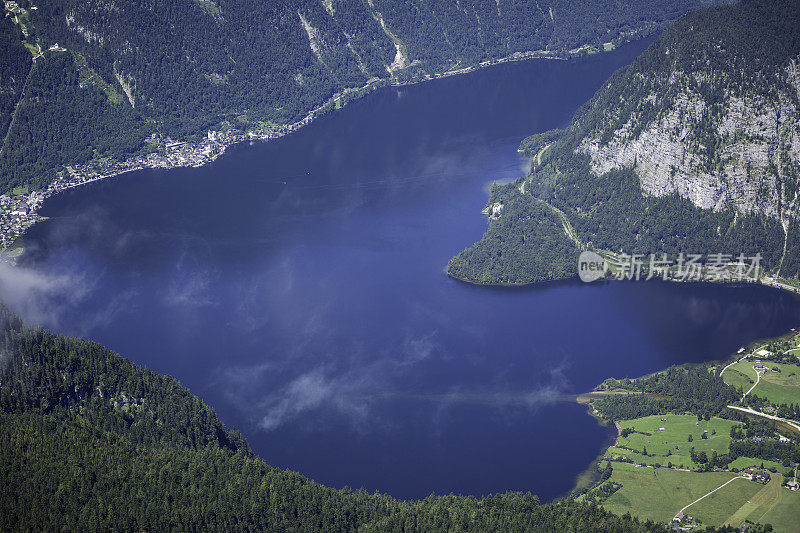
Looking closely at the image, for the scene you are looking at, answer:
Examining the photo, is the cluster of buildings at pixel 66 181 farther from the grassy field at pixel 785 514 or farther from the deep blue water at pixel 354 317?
the grassy field at pixel 785 514

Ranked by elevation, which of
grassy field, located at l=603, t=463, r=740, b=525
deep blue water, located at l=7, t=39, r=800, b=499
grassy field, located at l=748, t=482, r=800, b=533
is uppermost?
deep blue water, located at l=7, t=39, r=800, b=499

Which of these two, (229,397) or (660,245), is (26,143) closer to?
(229,397)

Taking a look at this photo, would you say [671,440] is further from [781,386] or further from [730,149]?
[730,149]

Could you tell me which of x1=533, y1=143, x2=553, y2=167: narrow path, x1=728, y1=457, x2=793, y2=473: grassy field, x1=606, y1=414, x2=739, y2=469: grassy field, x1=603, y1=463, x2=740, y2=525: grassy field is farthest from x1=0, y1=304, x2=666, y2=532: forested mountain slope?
x1=533, y1=143, x2=553, y2=167: narrow path

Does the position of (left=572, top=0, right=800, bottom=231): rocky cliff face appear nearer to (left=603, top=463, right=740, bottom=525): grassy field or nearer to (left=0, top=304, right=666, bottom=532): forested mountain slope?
(left=603, top=463, right=740, bottom=525): grassy field

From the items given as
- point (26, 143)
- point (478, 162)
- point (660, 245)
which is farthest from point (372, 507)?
point (26, 143)

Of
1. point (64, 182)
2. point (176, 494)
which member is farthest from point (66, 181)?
point (176, 494)

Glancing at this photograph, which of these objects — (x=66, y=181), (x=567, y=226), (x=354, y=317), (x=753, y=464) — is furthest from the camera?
(x=66, y=181)
